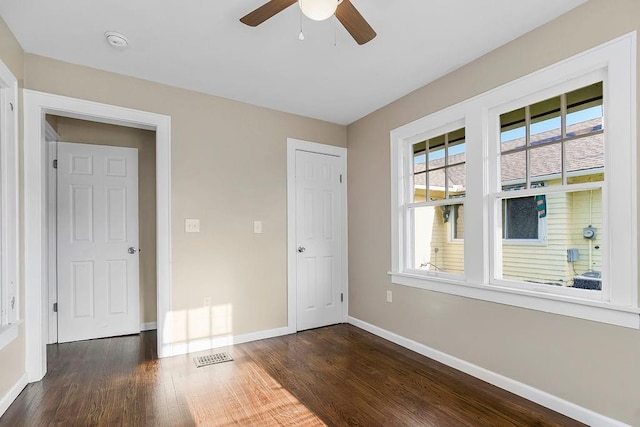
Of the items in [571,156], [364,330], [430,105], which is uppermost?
[430,105]

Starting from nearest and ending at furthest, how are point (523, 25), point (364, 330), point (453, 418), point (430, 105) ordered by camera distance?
point (453, 418)
point (523, 25)
point (430, 105)
point (364, 330)

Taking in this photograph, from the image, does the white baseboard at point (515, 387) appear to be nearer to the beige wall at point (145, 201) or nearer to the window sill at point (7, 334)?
the beige wall at point (145, 201)

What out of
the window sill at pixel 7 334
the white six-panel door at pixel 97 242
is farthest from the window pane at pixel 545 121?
the white six-panel door at pixel 97 242

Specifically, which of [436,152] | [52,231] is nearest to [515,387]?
[436,152]

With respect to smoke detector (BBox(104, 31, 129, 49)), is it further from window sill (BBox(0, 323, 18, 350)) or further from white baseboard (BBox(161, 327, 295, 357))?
white baseboard (BBox(161, 327, 295, 357))

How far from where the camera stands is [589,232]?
207 centimetres

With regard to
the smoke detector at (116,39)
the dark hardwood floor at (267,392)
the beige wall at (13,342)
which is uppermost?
the smoke detector at (116,39)

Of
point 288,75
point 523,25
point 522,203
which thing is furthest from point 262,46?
point 522,203

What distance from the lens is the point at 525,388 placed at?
89.0 inches

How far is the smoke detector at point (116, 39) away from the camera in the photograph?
7.52 feet

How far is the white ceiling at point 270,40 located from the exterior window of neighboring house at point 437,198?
607 mm

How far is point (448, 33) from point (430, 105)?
804mm

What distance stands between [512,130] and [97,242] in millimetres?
4095

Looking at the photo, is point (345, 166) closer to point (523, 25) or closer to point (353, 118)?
point (353, 118)
